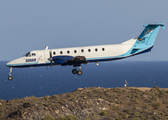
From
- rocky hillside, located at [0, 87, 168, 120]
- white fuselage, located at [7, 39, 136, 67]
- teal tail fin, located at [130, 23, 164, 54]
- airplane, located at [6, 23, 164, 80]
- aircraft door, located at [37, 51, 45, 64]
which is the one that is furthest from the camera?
teal tail fin, located at [130, 23, 164, 54]

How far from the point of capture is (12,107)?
47.5 meters

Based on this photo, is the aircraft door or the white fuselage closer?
the white fuselage

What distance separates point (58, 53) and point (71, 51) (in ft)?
8.16

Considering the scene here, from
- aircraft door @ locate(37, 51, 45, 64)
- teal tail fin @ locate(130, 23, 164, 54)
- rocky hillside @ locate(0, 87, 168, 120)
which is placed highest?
teal tail fin @ locate(130, 23, 164, 54)

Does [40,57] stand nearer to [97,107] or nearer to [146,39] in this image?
[97,107]

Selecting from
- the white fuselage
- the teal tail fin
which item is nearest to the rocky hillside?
the white fuselage

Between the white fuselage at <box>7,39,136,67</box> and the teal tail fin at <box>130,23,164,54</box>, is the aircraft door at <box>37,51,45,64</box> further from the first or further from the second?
the teal tail fin at <box>130,23,164,54</box>

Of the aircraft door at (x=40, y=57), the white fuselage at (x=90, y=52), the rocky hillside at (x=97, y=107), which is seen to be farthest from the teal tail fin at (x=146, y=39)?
the aircraft door at (x=40, y=57)

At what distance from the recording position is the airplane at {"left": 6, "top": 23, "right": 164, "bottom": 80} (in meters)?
44.8

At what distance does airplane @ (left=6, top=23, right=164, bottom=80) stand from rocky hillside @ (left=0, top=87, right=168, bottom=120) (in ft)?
21.9

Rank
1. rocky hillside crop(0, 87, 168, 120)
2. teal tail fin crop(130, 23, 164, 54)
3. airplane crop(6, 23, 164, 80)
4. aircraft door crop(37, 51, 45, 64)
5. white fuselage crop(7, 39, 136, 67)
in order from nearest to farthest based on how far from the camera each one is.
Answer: rocky hillside crop(0, 87, 168, 120) → airplane crop(6, 23, 164, 80) → white fuselage crop(7, 39, 136, 67) → aircraft door crop(37, 51, 45, 64) → teal tail fin crop(130, 23, 164, 54)

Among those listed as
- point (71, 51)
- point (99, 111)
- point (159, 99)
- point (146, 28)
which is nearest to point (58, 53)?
point (71, 51)

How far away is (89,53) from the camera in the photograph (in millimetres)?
45031

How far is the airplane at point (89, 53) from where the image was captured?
147 ft
